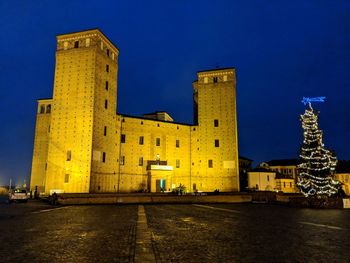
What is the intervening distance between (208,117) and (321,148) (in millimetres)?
17334

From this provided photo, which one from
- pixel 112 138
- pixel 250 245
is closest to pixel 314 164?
pixel 250 245

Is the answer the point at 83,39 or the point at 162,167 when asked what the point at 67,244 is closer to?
the point at 83,39

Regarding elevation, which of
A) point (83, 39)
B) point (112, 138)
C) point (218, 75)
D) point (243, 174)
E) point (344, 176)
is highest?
point (83, 39)

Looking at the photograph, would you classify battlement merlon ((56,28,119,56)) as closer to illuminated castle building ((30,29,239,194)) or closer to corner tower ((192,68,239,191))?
illuminated castle building ((30,29,239,194))

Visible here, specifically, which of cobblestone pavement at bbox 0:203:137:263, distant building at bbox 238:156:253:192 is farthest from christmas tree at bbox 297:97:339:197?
distant building at bbox 238:156:253:192

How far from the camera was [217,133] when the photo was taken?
38250 mm

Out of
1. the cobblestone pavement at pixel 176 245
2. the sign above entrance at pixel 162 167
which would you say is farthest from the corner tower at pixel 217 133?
the cobblestone pavement at pixel 176 245

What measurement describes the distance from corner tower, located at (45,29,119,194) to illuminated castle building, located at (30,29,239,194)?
0.32 ft

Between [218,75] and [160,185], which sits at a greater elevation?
[218,75]

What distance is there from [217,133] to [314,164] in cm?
1600

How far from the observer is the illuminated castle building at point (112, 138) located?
96.4 feet

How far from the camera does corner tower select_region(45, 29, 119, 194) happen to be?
1134 inches

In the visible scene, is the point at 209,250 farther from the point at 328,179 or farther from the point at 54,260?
the point at 328,179

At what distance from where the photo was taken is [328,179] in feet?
75.8
